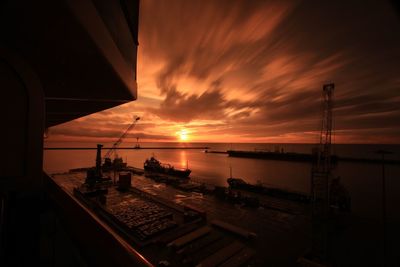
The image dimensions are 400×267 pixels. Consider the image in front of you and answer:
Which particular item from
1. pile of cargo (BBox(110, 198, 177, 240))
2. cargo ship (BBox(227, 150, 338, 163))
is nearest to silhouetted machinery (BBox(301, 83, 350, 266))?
pile of cargo (BBox(110, 198, 177, 240))

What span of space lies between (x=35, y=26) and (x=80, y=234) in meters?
2.67

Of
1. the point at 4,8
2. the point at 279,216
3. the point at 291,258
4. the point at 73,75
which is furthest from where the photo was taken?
the point at 279,216

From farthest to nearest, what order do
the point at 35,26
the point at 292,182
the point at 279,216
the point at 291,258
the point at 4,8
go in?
the point at 292,182, the point at 279,216, the point at 291,258, the point at 35,26, the point at 4,8

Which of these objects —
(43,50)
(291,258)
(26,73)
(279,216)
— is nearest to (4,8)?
(43,50)

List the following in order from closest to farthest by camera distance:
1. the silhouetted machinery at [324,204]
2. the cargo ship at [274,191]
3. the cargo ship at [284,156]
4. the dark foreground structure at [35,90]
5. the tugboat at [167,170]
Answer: the dark foreground structure at [35,90] < the silhouetted machinery at [324,204] < the cargo ship at [274,191] < the tugboat at [167,170] < the cargo ship at [284,156]

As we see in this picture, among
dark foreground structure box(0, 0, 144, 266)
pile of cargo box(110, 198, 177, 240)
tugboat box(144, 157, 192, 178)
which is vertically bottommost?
tugboat box(144, 157, 192, 178)

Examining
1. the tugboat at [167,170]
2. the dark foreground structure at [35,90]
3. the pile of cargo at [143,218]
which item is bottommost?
the tugboat at [167,170]

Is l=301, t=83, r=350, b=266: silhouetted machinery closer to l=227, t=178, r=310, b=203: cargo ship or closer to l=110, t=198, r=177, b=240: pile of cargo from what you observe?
l=227, t=178, r=310, b=203: cargo ship

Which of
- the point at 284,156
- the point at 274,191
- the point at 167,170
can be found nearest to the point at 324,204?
the point at 274,191

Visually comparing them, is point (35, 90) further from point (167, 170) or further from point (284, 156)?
point (284, 156)

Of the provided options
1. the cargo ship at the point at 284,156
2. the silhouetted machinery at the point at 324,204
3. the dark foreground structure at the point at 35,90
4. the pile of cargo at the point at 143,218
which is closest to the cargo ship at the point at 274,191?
the silhouetted machinery at the point at 324,204

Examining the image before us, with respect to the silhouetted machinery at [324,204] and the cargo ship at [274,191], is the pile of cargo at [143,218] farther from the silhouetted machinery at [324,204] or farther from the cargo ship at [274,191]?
the cargo ship at [274,191]

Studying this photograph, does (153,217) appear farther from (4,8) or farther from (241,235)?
(4,8)

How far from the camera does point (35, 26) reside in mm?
1503
